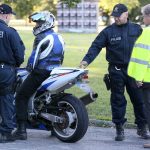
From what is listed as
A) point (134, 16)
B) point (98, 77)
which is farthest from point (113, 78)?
point (134, 16)

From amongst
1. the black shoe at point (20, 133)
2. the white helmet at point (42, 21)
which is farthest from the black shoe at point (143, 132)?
the white helmet at point (42, 21)

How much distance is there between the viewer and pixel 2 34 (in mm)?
7805

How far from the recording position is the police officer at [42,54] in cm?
799

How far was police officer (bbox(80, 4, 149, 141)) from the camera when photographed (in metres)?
8.14

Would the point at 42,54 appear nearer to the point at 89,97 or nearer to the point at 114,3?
the point at 89,97

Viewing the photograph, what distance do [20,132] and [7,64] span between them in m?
1.05

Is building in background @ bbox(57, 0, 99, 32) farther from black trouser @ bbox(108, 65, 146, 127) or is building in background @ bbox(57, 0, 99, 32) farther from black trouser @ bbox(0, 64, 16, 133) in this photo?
black trouser @ bbox(0, 64, 16, 133)

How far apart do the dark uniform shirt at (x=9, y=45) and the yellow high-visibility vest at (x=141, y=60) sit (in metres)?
1.58

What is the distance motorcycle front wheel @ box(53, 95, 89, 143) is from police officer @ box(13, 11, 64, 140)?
462 millimetres

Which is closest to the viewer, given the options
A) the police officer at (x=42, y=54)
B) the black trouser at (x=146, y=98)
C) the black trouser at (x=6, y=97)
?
the black trouser at (x=146, y=98)

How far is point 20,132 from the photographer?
8.23 meters

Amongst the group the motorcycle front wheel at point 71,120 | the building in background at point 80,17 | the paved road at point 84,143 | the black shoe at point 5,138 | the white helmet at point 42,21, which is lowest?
the paved road at point 84,143

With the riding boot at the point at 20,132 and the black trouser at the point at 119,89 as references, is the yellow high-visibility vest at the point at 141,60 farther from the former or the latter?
the riding boot at the point at 20,132

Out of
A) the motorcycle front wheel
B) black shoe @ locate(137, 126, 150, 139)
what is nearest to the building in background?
black shoe @ locate(137, 126, 150, 139)
